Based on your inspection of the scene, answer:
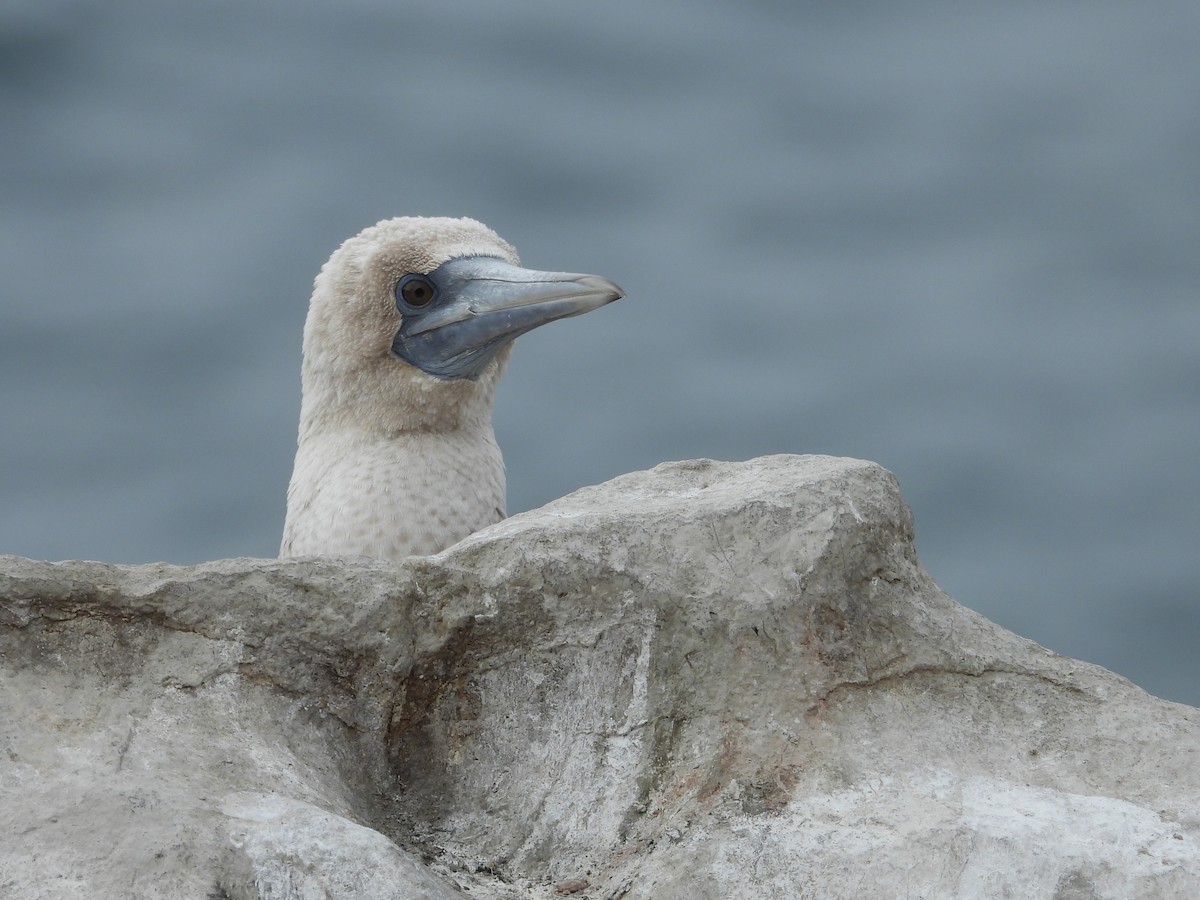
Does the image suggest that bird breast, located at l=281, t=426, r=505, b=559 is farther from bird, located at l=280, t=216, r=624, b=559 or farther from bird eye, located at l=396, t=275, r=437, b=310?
bird eye, located at l=396, t=275, r=437, b=310

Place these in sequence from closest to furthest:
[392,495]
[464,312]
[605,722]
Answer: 1. [605,722]
2. [392,495]
3. [464,312]

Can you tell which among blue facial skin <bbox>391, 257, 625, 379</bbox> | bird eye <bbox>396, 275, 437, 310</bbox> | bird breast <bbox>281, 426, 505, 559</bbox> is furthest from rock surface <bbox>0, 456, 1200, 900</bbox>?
bird eye <bbox>396, 275, 437, 310</bbox>

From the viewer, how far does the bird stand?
4961 mm

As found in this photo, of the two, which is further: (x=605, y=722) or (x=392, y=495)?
(x=392, y=495)

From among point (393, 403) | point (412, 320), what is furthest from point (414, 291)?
point (393, 403)

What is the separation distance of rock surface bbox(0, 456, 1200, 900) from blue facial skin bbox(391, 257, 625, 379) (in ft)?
4.65

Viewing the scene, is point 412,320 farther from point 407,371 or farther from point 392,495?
point 392,495

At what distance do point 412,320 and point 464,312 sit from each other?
6.9 inches

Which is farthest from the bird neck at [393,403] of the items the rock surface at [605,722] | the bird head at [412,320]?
the rock surface at [605,722]

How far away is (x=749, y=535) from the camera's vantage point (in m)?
3.51

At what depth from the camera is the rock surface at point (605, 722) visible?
9.67 feet

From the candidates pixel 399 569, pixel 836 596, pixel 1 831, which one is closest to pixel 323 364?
pixel 399 569

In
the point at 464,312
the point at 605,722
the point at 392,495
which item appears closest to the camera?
the point at 605,722

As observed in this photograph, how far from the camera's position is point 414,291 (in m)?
5.13
